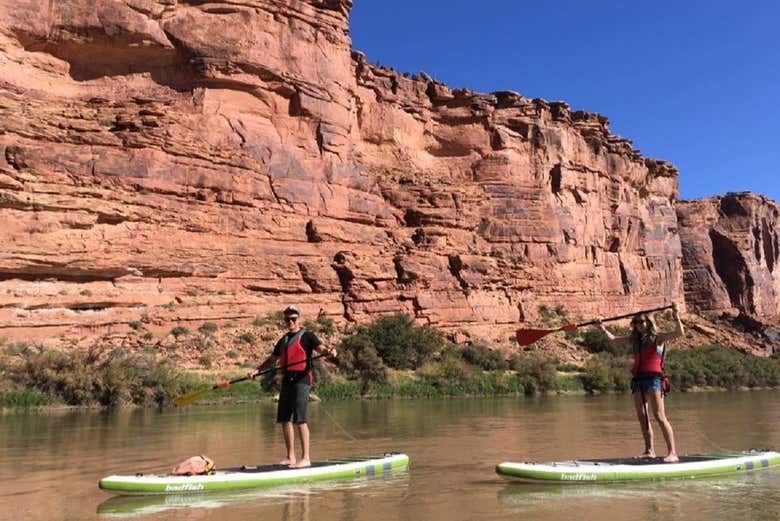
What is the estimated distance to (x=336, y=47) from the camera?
134 feet

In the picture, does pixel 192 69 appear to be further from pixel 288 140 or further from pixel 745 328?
pixel 745 328

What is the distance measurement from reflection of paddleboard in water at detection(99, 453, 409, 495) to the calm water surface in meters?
0.12

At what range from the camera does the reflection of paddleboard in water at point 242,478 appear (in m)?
6.51

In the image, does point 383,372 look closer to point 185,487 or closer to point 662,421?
point 662,421

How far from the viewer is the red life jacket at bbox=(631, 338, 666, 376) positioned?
26.0 ft

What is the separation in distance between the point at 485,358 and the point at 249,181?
1444cm

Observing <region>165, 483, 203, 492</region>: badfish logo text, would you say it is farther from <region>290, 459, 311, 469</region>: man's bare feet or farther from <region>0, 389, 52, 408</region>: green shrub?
<region>0, 389, 52, 408</region>: green shrub

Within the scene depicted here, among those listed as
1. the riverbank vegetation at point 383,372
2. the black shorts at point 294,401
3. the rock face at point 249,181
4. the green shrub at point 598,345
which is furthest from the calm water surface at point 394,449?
the green shrub at point 598,345

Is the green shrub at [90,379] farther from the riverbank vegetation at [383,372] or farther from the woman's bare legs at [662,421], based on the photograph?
the woman's bare legs at [662,421]

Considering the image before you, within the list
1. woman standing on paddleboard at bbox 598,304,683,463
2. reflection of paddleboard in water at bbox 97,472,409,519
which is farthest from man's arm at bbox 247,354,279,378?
woman standing on paddleboard at bbox 598,304,683,463

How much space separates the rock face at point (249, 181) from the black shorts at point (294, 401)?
21.3 meters

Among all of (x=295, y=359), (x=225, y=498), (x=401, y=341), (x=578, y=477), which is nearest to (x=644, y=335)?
(x=578, y=477)

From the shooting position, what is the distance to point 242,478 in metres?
6.85

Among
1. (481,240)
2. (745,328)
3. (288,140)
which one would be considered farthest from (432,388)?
(745,328)
